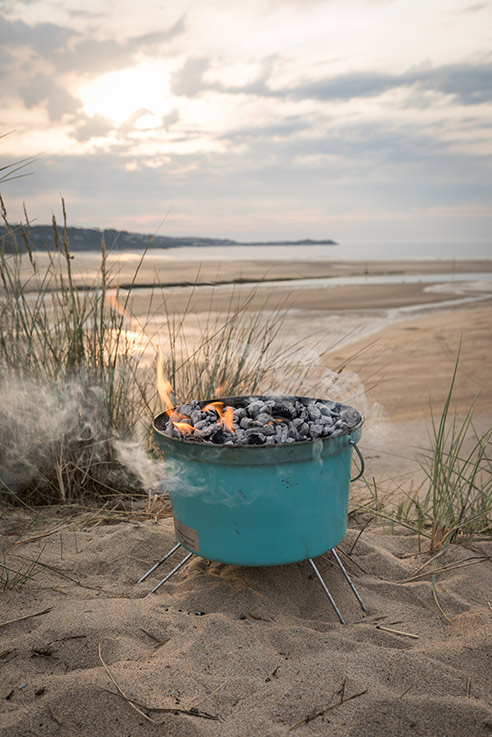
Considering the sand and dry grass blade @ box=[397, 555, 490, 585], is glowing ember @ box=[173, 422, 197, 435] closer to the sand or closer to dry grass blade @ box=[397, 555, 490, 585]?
the sand

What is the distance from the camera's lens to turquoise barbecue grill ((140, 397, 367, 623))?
1999mm

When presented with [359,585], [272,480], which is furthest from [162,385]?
[359,585]

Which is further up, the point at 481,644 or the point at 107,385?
the point at 107,385

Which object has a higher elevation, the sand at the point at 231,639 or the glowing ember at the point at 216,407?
the glowing ember at the point at 216,407

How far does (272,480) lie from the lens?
201 centimetres

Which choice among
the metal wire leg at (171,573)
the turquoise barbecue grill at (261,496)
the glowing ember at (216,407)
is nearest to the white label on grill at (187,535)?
the turquoise barbecue grill at (261,496)

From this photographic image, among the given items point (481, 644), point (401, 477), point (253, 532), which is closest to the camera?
point (481, 644)

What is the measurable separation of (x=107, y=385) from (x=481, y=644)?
85.0 inches

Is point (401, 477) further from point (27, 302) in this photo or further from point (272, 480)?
point (27, 302)

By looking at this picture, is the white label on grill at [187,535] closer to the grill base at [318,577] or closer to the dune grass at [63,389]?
the grill base at [318,577]

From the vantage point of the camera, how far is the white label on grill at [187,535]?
2.21 m

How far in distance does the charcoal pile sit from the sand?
0.65m

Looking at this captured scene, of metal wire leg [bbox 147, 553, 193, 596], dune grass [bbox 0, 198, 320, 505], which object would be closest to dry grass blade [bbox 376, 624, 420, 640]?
metal wire leg [bbox 147, 553, 193, 596]

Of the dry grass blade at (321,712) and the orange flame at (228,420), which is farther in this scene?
the orange flame at (228,420)
